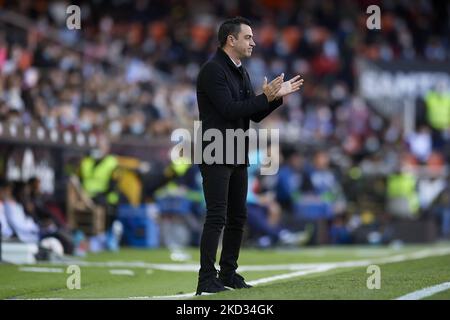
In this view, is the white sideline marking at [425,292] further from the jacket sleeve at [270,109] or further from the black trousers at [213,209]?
the jacket sleeve at [270,109]

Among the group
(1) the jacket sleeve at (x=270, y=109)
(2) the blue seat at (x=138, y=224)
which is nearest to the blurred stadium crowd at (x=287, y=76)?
(2) the blue seat at (x=138, y=224)

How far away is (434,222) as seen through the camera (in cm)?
2156

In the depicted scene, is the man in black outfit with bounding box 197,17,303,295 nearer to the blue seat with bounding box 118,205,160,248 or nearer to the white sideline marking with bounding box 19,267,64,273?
the white sideline marking with bounding box 19,267,64,273

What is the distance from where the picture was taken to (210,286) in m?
8.22

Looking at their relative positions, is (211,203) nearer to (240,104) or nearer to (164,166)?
(240,104)

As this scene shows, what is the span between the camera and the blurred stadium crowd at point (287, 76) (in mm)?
19062

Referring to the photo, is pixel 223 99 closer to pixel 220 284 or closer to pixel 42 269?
pixel 220 284

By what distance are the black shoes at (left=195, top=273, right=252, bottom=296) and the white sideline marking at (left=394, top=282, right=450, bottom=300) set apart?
1.44m

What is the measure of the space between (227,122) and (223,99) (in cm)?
21

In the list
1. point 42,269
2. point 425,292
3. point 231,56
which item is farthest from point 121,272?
point 425,292

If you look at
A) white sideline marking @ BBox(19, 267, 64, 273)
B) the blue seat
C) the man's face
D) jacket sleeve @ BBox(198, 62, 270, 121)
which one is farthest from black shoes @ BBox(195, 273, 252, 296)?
the blue seat
